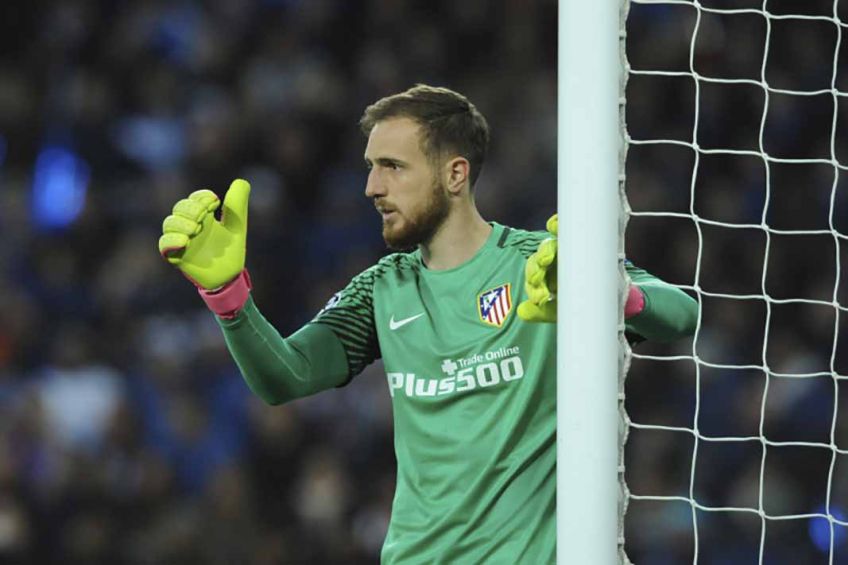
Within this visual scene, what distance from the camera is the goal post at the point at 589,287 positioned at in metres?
2.48

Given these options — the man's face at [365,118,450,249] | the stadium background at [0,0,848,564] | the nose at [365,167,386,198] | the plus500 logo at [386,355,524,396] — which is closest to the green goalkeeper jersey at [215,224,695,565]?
the plus500 logo at [386,355,524,396]

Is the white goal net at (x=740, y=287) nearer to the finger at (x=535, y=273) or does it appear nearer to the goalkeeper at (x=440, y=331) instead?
the goalkeeper at (x=440, y=331)

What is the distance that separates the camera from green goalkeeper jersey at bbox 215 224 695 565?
2859 mm

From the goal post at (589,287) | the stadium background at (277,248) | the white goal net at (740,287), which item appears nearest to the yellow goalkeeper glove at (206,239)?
the goal post at (589,287)

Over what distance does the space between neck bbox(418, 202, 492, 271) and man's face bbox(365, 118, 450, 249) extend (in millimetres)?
20

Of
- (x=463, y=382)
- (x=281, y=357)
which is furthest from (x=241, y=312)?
(x=463, y=382)

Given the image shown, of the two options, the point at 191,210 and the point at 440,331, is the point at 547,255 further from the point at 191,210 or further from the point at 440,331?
the point at 191,210

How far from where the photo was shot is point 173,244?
9.11ft

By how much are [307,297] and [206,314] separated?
1.72 feet

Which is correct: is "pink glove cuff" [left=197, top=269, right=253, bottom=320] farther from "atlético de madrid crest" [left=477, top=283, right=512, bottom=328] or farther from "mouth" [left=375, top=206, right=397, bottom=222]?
"atlético de madrid crest" [left=477, top=283, right=512, bottom=328]

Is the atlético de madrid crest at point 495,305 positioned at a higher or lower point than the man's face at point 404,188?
lower

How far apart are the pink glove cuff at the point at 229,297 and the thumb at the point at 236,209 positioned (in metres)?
0.10

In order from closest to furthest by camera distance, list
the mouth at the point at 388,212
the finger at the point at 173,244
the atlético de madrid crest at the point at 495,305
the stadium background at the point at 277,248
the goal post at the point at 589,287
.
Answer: the goal post at the point at 589,287, the finger at the point at 173,244, the atlético de madrid crest at the point at 495,305, the mouth at the point at 388,212, the stadium background at the point at 277,248

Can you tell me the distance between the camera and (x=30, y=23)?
7.92 m
